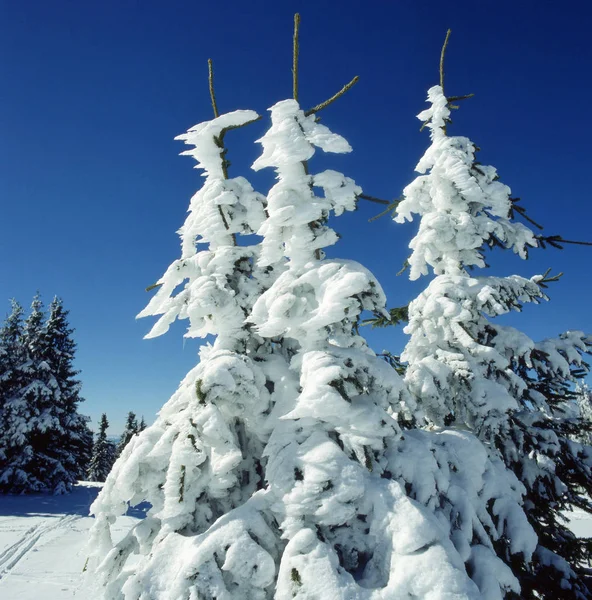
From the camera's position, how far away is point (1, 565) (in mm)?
12414

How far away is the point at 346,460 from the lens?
348cm

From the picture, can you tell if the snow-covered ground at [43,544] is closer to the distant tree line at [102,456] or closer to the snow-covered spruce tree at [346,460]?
the snow-covered spruce tree at [346,460]

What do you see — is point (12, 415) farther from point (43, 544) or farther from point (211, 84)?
point (211, 84)

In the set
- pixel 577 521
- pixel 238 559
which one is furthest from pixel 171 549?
pixel 577 521

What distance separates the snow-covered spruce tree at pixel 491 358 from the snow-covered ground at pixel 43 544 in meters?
6.31

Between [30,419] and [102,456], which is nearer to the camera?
[30,419]

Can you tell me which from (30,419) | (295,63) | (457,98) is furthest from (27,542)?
(457,98)

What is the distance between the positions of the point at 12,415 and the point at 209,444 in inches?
1147

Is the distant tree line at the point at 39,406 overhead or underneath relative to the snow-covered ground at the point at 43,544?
overhead

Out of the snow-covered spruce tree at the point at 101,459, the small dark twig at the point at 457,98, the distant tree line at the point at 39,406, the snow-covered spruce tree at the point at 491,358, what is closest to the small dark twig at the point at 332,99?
the snow-covered spruce tree at the point at 491,358

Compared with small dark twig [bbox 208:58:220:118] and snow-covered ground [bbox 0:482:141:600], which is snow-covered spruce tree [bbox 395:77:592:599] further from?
snow-covered ground [bbox 0:482:141:600]

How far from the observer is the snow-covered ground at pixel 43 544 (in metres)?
10.8

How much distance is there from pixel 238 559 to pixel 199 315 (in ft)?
8.84

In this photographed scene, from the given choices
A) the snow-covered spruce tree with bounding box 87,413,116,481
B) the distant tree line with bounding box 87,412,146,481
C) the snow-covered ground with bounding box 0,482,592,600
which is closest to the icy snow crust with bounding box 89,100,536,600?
the snow-covered ground with bounding box 0,482,592,600
